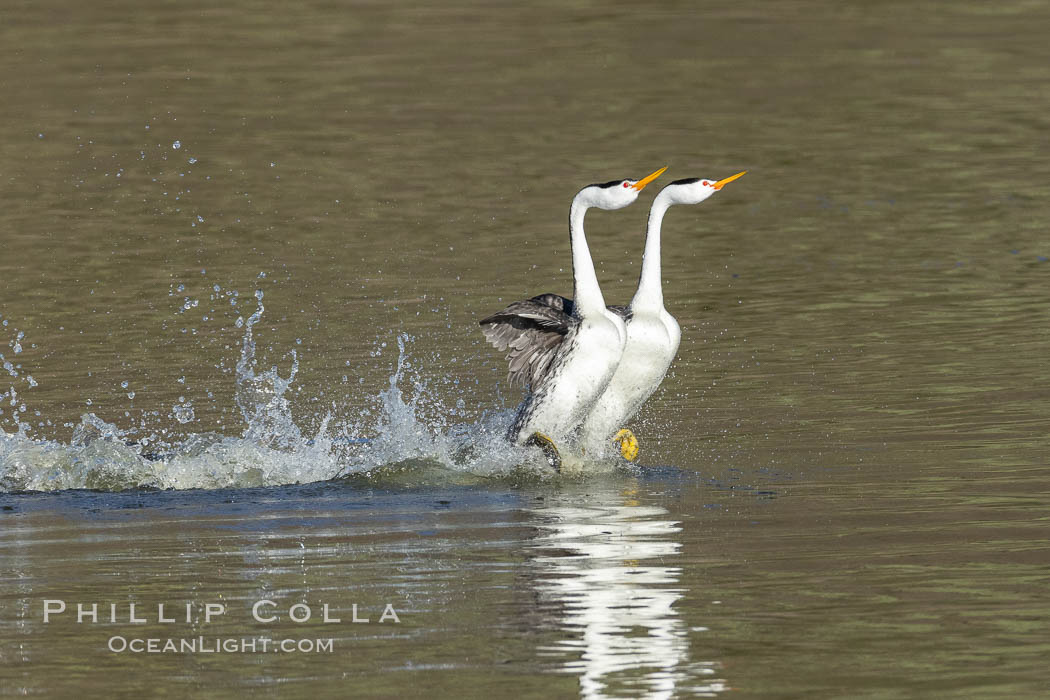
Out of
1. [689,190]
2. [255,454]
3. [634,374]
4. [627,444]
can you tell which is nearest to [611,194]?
[689,190]

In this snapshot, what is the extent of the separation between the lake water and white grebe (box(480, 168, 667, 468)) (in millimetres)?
339

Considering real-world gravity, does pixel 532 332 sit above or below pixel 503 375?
above

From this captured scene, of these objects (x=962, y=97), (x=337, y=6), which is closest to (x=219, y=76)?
(x=337, y=6)

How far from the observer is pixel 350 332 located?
51.0 ft

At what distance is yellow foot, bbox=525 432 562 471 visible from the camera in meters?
11.6

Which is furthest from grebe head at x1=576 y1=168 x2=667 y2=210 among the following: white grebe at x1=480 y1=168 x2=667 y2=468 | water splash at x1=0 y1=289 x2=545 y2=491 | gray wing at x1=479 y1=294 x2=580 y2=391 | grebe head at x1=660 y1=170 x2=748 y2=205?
water splash at x1=0 y1=289 x2=545 y2=491

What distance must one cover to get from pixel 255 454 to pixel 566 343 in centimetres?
196

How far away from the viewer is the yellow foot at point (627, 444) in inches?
462

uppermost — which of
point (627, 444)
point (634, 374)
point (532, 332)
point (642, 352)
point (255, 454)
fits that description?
point (532, 332)

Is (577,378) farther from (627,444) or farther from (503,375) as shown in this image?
(503,375)

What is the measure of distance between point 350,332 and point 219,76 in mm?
15502

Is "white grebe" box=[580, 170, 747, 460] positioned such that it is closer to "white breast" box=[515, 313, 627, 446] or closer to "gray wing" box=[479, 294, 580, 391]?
"white breast" box=[515, 313, 627, 446]

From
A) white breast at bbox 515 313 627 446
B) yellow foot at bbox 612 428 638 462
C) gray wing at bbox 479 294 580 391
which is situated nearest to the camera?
white breast at bbox 515 313 627 446

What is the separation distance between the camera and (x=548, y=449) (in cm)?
1160
